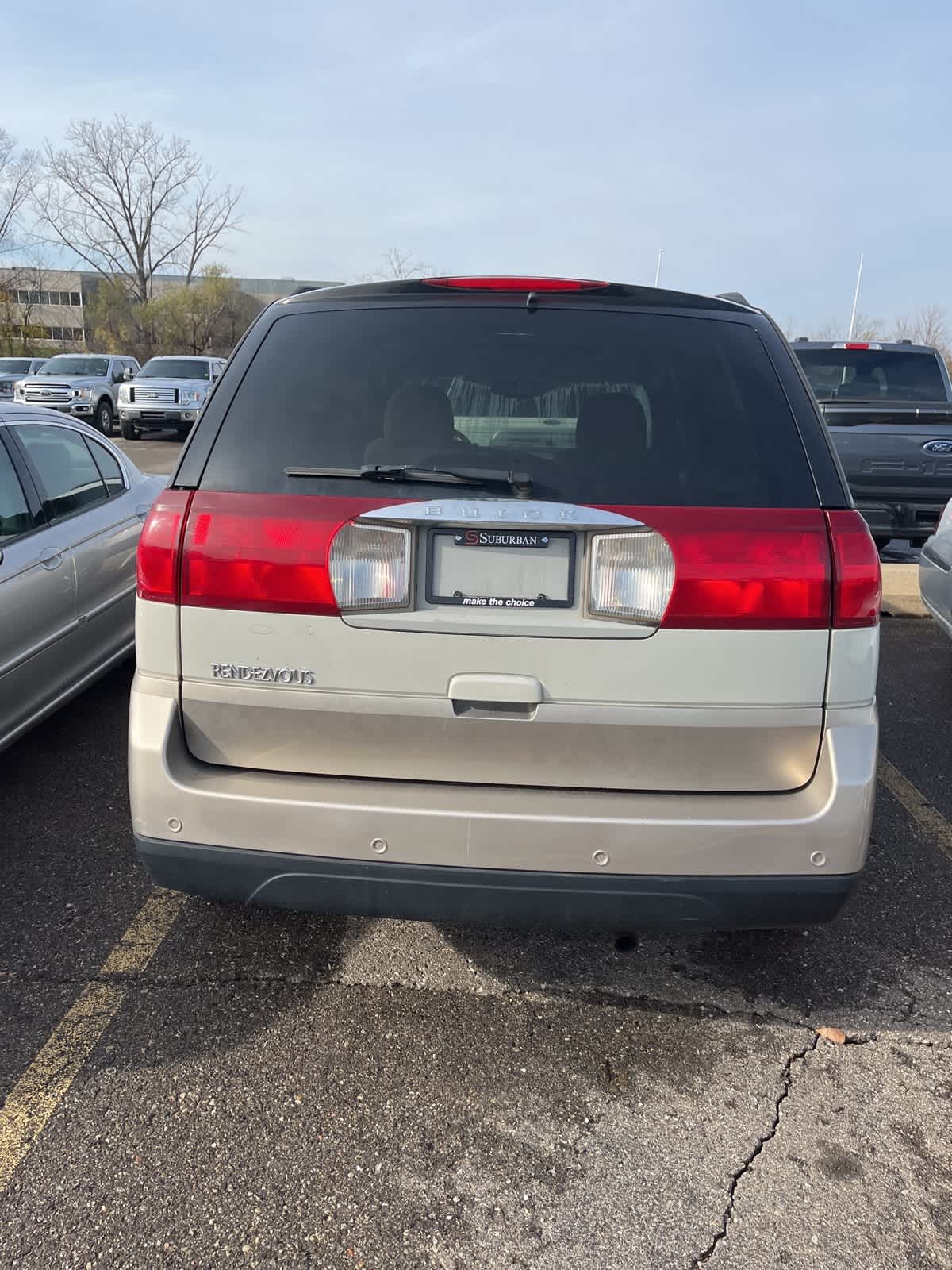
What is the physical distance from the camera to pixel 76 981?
2.77 m

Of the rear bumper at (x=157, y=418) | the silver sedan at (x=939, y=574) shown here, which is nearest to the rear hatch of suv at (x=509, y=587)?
the silver sedan at (x=939, y=574)

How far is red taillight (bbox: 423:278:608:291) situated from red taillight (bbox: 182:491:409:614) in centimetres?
74

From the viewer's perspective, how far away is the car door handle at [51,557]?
4137mm

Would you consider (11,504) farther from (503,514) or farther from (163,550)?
(503,514)

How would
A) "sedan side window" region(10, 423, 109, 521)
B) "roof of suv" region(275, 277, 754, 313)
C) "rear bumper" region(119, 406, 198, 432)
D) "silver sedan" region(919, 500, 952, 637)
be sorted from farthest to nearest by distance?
"rear bumper" region(119, 406, 198, 432)
"silver sedan" region(919, 500, 952, 637)
"sedan side window" region(10, 423, 109, 521)
"roof of suv" region(275, 277, 754, 313)

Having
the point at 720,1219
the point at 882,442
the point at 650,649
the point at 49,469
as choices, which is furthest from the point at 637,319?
the point at 882,442

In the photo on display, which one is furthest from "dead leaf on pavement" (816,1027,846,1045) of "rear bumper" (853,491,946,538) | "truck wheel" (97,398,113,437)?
"truck wheel" (97,398,113,437)

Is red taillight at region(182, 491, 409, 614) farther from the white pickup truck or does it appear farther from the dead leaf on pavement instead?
the white pickup truck

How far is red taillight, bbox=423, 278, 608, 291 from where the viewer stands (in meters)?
2.49

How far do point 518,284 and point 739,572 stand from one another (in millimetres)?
996

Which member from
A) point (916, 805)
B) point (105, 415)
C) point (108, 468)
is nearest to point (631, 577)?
point (916, 805)

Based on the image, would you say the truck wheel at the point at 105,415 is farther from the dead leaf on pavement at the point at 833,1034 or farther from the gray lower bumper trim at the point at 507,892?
the dead leaf on pavement at the point at 833,1034

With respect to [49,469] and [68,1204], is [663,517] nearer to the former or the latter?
[68,1204]

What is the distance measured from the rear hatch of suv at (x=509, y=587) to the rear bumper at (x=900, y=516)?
565cm
